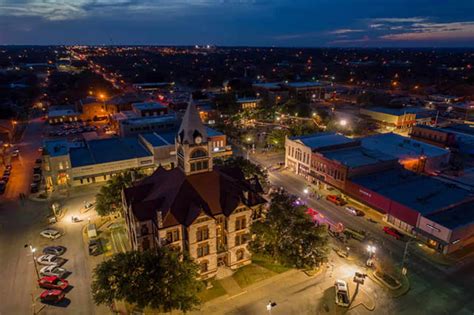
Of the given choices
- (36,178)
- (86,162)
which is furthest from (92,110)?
(86,162)

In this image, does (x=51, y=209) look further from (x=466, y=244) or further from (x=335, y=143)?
(x=466, y=244)

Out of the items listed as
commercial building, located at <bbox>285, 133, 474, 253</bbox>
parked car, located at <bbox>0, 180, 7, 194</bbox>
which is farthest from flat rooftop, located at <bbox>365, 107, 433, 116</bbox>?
parked car, located at <bbox>0, 180, 7, 194</bbox>

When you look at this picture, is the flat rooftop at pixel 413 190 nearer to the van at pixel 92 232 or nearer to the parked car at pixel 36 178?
the van at pixel 92 232

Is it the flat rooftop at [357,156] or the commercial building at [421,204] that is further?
the flat rooftop at [357,156]

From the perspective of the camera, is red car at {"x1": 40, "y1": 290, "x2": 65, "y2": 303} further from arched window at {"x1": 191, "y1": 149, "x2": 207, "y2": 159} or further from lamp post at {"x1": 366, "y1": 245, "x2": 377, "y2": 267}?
lamp post at {"x1": 366, "y1": 245, "x2": 377, "y2": 267}

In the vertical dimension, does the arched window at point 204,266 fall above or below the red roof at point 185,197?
below

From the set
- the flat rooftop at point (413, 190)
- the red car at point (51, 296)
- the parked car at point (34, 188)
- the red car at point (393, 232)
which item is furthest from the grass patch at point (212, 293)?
the parked car at point (34, 188)

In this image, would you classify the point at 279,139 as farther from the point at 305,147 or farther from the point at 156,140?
the point at 156,140
